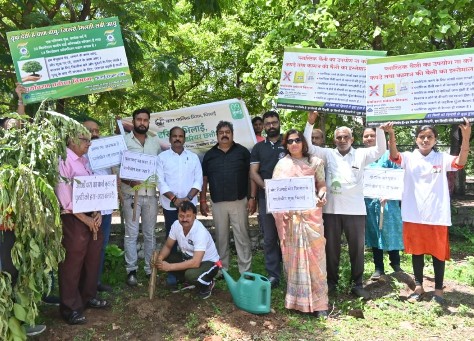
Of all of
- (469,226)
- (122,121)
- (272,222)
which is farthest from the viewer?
(469,226)

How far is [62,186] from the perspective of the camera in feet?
12.7

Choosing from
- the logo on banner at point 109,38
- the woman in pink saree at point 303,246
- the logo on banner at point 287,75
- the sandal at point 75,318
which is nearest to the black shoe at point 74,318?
the sandal at point 75,318

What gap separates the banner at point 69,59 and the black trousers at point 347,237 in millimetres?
2707

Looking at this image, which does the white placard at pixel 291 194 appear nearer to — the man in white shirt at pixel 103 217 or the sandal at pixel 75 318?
the man in white shirt at pixel 103 217

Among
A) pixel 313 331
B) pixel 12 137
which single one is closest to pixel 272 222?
pixel 313 331

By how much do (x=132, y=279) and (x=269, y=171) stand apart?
79.7 inches

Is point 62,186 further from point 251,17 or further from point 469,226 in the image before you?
point 251,17

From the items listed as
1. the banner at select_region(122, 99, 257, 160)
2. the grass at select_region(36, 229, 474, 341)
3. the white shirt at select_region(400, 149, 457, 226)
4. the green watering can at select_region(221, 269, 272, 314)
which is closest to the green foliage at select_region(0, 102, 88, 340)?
the grass at select_region(36, 229, 474, 341)

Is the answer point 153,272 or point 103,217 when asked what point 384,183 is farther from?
point 103,217

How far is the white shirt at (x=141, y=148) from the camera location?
493cm

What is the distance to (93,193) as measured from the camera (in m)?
3.96

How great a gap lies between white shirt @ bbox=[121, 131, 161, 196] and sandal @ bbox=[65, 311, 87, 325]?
1458 millimetres

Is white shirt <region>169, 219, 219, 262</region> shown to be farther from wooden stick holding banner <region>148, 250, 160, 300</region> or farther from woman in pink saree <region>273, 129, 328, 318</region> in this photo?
Answer: woman in pink saree <region>273, 129, 328, 318</region>

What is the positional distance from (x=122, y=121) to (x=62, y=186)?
73.3 inches
